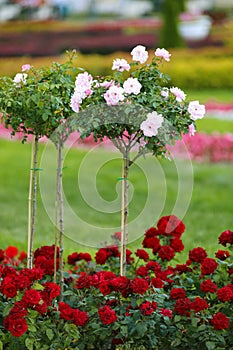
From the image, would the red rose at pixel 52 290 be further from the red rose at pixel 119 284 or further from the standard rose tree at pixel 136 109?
the standard rose tree at pixel 136 109

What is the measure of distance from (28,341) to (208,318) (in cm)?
69

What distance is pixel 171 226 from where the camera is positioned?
3613 millimetres

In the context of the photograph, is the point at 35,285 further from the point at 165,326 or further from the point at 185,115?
the point at 185,115

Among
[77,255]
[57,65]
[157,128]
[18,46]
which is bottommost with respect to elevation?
[77,255]

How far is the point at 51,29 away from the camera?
940 inches

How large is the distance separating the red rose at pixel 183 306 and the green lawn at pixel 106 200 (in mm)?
645

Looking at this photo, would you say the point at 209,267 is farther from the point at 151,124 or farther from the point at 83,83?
the point at 83,83

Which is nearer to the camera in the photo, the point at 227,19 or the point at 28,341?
the point at 28,341

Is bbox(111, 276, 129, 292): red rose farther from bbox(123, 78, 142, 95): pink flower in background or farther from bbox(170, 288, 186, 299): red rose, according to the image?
bbox(123, 78, 142, 95): pink flower in background

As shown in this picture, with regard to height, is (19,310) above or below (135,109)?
below

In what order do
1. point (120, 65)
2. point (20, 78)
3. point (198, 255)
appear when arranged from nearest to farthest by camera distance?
1. point (120, 65)
2. point (20, 78)
3. point (198, 255)

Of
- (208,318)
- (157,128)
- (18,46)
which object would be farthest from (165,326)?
(18,46)

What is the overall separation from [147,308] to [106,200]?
3.09 m

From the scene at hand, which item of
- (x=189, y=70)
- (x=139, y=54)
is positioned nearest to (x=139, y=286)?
(x=139, y=54)
